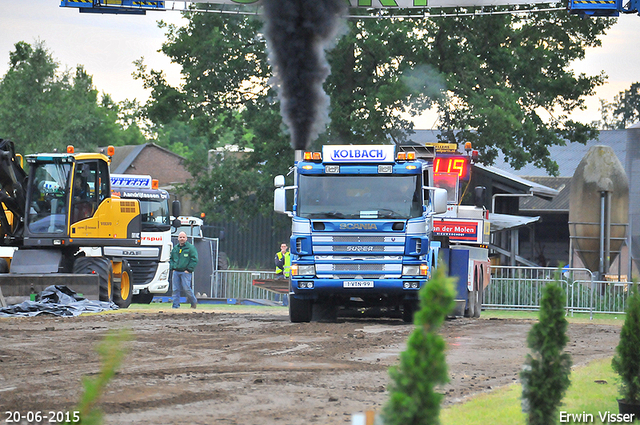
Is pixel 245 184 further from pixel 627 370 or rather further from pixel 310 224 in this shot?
pixel 627 370

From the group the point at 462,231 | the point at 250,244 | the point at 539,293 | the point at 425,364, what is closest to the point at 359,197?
the point at 462,231

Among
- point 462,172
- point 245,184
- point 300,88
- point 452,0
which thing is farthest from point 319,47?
point 245,184

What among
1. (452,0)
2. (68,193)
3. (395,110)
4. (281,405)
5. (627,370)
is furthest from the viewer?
(395,110)

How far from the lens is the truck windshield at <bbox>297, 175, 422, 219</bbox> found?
16.8m

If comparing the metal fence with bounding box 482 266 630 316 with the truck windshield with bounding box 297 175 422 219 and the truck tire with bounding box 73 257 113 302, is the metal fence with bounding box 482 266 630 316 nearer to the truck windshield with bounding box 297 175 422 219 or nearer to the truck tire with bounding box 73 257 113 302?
the truck windshield with bounding box 297 175 422 219

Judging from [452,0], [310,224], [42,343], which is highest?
[452,0]

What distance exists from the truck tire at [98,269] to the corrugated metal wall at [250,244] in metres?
21.4

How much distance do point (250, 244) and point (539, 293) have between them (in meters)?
21.6

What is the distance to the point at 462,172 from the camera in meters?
22.1

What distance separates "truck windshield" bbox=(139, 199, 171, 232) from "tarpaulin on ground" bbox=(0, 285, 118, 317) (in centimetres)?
770

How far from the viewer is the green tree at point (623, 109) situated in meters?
100

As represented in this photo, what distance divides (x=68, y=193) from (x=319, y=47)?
8.00 m

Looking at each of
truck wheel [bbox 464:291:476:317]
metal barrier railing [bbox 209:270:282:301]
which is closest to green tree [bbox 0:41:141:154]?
metal barrier railing [bbox 209:270:282:301]

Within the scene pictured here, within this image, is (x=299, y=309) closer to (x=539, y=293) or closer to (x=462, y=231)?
(x=462, y=231)
